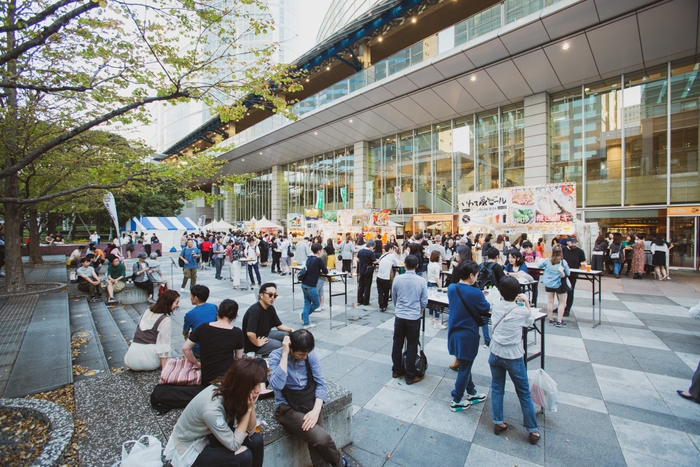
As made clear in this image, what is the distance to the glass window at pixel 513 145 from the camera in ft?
59.8

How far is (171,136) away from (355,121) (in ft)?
244

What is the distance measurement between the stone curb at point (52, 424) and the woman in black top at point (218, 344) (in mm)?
1129

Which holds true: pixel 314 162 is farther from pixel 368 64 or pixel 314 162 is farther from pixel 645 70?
pixel 645 70

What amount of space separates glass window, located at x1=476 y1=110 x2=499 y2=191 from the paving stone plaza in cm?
1332

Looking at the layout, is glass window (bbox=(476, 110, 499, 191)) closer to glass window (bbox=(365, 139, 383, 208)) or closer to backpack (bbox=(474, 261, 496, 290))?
glass window (bbox=(365, 139, 383, 208))

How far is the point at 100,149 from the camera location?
9.98m

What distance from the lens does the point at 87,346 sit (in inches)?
213

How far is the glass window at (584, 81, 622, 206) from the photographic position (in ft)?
51.1

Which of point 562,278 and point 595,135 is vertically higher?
point 595,135

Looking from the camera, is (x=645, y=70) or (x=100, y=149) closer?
(x=100, y=149)

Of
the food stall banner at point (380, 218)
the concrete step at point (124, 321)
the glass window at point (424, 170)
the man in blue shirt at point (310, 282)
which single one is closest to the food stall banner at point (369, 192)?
the glass window at point (424, 170)

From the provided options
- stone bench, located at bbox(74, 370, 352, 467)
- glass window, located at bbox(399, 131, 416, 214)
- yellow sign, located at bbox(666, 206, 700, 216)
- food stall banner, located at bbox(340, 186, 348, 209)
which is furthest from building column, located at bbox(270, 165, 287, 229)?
stone bench, located at bbox(74, 370, 352, 467)

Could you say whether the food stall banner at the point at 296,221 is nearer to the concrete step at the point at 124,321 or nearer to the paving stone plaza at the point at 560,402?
the concrete step at the point at 124,321

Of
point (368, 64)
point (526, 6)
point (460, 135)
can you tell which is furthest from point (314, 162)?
point (526, 6)
